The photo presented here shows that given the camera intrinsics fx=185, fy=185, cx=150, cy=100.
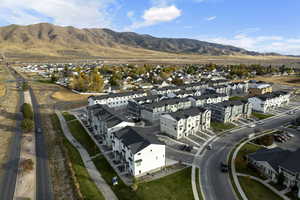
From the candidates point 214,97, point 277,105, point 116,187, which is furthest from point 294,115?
point 116,187

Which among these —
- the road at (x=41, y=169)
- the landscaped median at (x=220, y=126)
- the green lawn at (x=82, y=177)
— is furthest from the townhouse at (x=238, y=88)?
the road at (x=41, y=169)

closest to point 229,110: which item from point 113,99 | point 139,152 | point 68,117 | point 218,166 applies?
point 218,166

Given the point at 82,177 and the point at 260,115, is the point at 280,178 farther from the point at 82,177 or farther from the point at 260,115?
the point at 260,115

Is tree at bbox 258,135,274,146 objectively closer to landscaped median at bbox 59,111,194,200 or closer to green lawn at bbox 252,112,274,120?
green lawn at bbox 252,112,274,120

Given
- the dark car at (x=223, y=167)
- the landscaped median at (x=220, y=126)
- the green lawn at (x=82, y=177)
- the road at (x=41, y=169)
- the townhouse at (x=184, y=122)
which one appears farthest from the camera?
the landscaped median at (x=220, y=126)

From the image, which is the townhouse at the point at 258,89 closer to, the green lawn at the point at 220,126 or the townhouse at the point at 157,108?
the green lawn at the point at 220,126

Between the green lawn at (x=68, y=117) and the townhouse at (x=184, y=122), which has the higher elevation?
the townhouse at (x=184, y=122)
